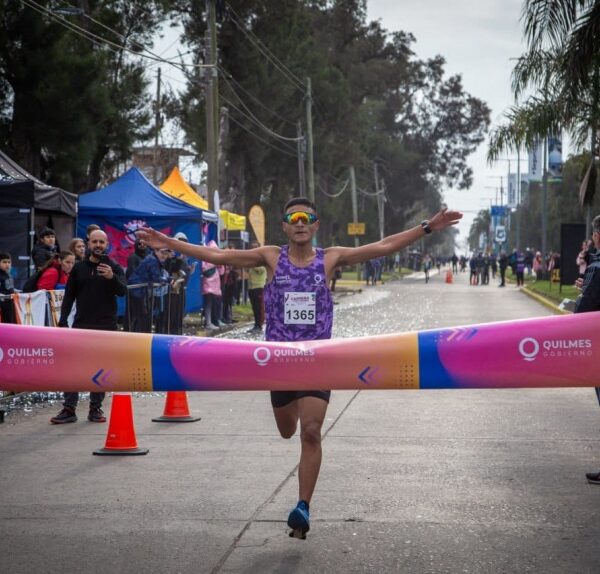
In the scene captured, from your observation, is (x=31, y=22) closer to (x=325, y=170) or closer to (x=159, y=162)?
(x=159, y=162)

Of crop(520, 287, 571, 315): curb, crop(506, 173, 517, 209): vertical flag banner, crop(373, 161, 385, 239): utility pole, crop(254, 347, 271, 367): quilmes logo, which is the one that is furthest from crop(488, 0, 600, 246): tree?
crop(506, 173, 517, 209): vertical flag banner

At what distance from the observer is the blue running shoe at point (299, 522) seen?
21.0 feet

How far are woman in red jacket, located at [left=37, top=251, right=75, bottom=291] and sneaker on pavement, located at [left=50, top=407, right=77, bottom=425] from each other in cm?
350

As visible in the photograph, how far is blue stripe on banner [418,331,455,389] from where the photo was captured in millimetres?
6504

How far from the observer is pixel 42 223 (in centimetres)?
2453

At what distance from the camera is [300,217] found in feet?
23.0

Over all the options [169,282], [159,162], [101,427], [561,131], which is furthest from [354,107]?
[101,427]

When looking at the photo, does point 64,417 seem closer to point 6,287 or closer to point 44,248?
point 6,287

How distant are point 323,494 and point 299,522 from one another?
1372 millimetres

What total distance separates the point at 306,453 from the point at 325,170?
191 feet

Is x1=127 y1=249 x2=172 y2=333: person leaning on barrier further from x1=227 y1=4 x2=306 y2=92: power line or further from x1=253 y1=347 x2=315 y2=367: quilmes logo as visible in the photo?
x1=227 y1=4 x2=306 y2=92: power line

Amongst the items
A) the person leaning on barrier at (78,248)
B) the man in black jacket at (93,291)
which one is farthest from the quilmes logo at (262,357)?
the person leaning on barrier at (78,248)

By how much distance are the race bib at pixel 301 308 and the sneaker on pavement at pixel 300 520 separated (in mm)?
1097

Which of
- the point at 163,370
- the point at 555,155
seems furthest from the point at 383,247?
the point at 555,155
